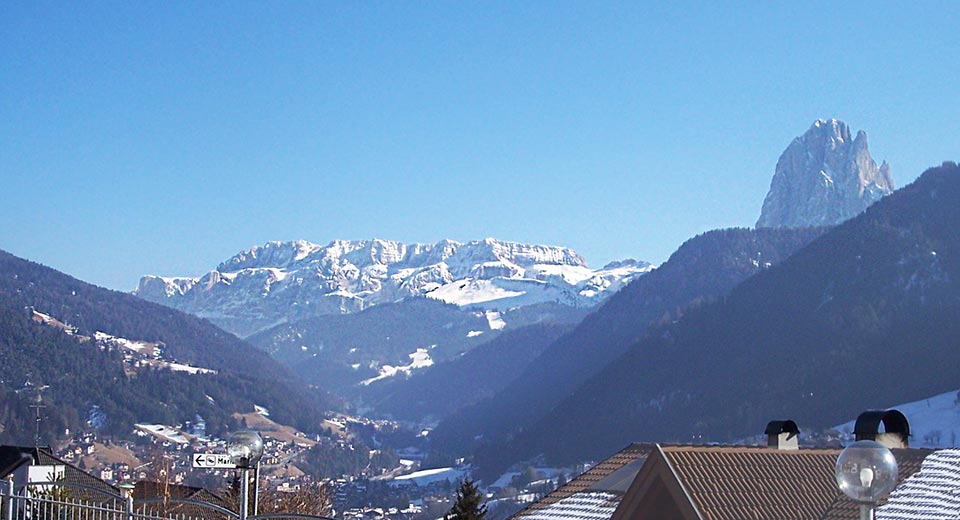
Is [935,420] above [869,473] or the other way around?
above

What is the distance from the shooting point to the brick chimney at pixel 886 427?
24266 mm

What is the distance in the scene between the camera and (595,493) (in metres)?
24.8

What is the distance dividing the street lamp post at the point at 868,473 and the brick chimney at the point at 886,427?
55.4 feet

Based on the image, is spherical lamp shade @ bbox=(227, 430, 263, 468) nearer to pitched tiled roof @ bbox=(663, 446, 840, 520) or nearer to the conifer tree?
pitched tiled roof @ bbox=(663, 446, 840, 520)

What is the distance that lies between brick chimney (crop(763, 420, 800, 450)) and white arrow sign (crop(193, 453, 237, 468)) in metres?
16.6

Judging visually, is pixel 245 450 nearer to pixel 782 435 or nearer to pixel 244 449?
pixel 244 449

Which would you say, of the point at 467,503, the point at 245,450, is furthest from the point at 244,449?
the point at 467,503

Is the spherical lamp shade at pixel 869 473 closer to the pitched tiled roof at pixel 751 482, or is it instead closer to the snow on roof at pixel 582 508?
the pitched tiled roof at pixel 751 482

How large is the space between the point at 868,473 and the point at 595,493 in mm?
17259

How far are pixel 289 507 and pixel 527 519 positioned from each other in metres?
17.3

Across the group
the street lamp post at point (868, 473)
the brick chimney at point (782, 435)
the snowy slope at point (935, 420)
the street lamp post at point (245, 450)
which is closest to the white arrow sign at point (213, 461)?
the street lamp post at point (245, 450)

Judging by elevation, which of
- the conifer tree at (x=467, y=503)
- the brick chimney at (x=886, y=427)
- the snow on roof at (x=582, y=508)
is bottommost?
the snow on roof at (x=582, y=508)

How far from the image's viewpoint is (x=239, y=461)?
40.5ft

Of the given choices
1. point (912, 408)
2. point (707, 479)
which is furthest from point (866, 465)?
point (912, 408)
